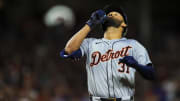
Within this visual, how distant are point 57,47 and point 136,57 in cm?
570

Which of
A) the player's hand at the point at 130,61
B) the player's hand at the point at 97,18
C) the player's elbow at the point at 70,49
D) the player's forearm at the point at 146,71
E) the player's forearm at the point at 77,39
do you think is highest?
the player's hand at the point at 97,18

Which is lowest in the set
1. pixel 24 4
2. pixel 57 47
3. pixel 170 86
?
pixel 170 86

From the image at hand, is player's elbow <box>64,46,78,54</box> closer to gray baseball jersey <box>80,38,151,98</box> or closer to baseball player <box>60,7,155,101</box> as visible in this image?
baseball player <box>60,7,155,101</box>

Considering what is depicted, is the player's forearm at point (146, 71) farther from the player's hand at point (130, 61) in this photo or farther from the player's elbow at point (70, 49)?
the player's elbow at point (70, 49)

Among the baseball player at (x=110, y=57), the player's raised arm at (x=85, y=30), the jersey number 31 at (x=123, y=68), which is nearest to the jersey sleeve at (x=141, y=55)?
the baseball player at (x=110, y=57)

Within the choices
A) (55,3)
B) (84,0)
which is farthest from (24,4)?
(84,0)

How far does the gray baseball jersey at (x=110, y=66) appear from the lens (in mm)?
3426

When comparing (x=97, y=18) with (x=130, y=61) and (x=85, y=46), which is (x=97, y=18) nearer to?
(x=85, y=46)

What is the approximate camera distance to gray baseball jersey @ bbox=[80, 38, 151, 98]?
343 cm

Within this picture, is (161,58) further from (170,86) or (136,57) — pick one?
(136,57)

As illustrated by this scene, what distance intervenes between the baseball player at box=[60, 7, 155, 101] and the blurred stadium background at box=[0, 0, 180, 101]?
7.31ft

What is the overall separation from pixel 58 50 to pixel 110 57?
18.0ft

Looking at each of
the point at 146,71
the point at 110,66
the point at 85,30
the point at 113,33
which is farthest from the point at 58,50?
the point at 146,71

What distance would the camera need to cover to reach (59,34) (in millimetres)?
9586
